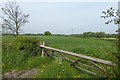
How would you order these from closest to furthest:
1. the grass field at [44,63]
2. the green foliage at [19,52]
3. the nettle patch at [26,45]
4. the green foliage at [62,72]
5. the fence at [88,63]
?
the fence at [88,63], the grass field at [44,63], the green foliage at [62,72], the green foliage at [19,52], the nettle patch at [26,45]

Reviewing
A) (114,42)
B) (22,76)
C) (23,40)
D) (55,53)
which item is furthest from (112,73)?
(23,40)

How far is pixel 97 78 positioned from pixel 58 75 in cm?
174

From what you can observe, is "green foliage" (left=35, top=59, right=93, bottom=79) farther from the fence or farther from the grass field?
the fence

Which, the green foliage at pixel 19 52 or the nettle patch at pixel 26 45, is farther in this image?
the nettle patch at pixel 26 45

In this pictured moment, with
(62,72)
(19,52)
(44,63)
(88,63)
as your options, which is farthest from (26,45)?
(62,72)

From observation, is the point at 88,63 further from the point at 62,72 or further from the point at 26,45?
the point at 26,45

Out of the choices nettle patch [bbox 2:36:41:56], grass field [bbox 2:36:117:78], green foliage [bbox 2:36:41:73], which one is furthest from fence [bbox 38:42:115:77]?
nettle patch [bbox 2:36:41:56]

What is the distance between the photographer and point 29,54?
47.3 feet

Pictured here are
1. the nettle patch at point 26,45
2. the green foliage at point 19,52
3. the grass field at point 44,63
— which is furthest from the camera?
the nettle patch at point 26,45

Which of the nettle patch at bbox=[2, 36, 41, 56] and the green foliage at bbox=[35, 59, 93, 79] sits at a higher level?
the nettle patch at bbox=[2, 36, 41, 56]

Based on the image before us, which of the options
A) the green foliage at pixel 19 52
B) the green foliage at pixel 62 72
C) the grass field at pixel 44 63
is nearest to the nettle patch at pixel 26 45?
the green foliage at pixel 19 52

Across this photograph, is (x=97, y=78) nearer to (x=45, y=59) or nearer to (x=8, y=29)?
(x=45, y=59)

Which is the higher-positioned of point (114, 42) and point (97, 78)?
point (114, 42)

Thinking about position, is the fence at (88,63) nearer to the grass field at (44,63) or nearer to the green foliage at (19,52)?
the grass field at (44,63)
